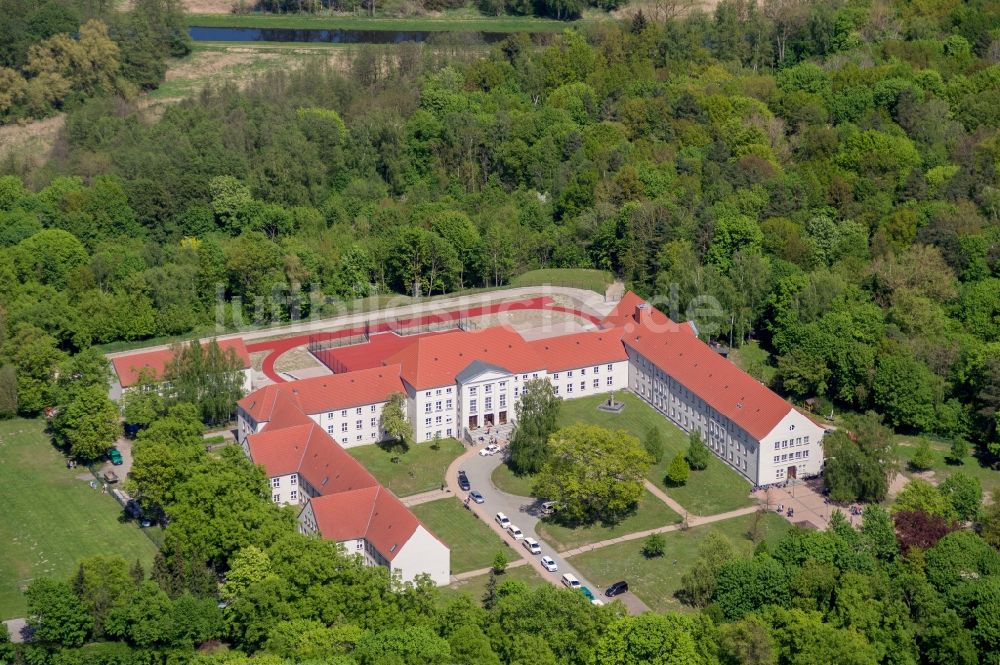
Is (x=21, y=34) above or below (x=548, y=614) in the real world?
above

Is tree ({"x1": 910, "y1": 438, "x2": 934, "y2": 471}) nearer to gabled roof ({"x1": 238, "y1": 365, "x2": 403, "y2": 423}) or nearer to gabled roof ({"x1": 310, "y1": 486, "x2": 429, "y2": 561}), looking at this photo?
gabled roof ({"x1": 238, "y1": 365, "x2": 403, "y2": 423})

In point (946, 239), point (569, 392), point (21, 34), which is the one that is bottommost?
point (569, 392)

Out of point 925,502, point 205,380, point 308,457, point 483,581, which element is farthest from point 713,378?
point 205,380

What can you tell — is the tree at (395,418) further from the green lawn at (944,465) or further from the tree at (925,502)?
the green lawn at (944,465)

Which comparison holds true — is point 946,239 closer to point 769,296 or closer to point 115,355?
point 769,296

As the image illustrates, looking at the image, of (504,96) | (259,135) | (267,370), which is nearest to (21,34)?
(259,135)

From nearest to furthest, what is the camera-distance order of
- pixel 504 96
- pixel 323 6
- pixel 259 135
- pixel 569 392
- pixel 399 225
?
pixel 569 392
pixel 399 225
pixel 259 135
pixel 504 96
pixel 323 6
